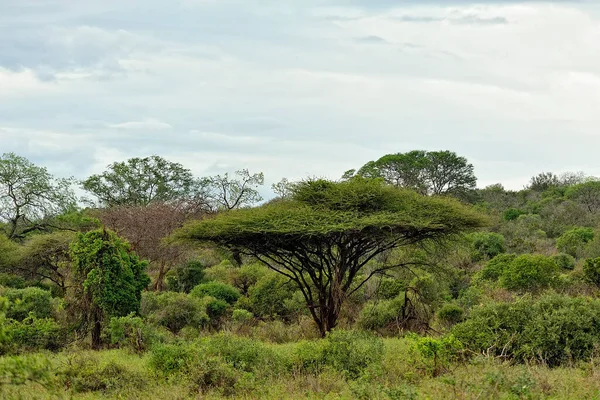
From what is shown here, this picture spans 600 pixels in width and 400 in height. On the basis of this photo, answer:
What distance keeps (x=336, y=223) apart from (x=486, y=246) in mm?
20924

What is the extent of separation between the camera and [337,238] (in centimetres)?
1950

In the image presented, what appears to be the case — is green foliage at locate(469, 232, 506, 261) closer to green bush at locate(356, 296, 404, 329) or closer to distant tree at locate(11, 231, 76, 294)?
green bush at locate(356, 296, 404, 329)

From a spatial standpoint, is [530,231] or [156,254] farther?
[530,231]

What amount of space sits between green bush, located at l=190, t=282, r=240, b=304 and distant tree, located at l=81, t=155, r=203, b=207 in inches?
1014

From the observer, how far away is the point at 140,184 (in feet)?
175

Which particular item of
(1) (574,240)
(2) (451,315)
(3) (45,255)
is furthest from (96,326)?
(1) (574,240)

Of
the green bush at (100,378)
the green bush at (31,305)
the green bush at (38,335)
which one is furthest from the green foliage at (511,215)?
the green bush at (100,378)

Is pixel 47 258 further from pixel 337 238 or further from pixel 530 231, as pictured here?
pixel 530 231

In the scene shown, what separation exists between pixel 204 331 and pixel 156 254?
1540 cm

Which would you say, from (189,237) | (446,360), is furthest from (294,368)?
(189,237)

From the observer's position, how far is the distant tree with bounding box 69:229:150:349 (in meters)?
18.2

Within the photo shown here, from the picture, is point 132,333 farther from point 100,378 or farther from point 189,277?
point 189,277

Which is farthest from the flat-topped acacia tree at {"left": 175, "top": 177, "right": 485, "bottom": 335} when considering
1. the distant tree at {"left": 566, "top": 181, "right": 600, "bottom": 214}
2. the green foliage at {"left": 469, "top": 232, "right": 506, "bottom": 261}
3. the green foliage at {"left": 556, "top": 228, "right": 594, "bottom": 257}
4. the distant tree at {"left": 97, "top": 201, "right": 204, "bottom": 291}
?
the distant tree at {"left": 566, "top": 181, "right": 600, "bottom": 214}

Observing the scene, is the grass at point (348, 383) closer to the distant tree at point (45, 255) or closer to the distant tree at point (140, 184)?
the distant tree at point (45, 255)
